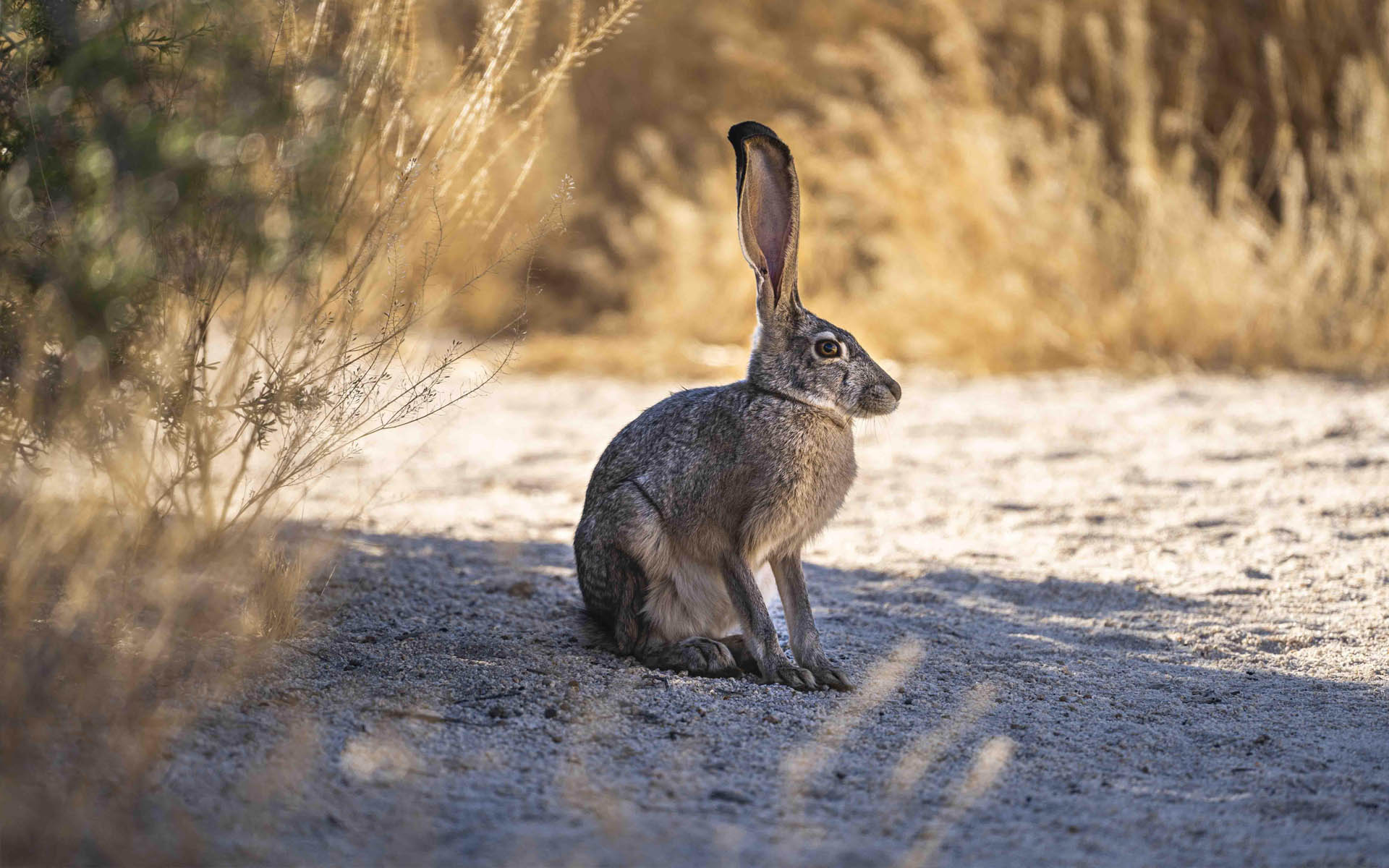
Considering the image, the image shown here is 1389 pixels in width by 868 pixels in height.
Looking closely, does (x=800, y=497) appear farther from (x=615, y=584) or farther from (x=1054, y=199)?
(x=1054, y=199)

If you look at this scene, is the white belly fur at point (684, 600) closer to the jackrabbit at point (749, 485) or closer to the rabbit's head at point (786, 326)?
the jackrabbit at point (749, 485)

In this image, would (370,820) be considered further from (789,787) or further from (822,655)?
(822,655)

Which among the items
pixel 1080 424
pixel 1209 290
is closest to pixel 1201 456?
pixel 1080 424

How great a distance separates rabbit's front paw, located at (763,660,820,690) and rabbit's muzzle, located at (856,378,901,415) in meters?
0.81

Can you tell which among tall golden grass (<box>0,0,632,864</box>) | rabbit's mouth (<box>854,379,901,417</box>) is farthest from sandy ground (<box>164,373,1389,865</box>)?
rabbit's mouth (<box>854,379,901,417</box>)

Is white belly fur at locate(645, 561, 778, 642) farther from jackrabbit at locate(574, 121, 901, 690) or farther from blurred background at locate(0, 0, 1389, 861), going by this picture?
blurred background at locate(0, 0, 1389, 861)

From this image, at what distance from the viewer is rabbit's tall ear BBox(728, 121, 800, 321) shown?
392 centimetres

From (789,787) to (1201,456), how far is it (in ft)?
15.4

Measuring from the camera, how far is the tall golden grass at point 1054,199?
29.5ft

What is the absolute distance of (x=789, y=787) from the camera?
118 inches

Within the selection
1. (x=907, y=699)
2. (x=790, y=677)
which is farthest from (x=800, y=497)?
(x=907, y=699)

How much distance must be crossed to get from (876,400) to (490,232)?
2058 mm

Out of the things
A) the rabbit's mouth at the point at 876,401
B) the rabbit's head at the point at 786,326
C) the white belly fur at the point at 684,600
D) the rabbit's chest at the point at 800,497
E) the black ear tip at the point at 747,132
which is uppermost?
the black ear tip at the point at 747,132

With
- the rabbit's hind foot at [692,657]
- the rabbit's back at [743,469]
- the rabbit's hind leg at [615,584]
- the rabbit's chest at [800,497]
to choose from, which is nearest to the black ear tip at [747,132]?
the rabbit's back at [743,469]
